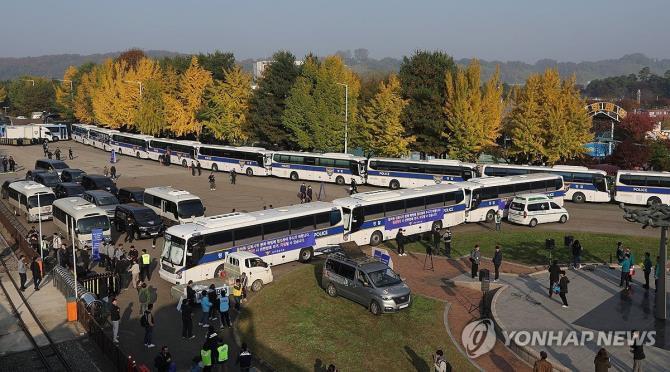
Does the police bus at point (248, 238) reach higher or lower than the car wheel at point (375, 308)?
higher

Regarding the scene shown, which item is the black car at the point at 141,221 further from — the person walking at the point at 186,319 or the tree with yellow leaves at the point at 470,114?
the tree with yellow leaves at the point at 470,114

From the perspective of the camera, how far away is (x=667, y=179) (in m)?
41.6

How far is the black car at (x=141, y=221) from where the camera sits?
32.4m

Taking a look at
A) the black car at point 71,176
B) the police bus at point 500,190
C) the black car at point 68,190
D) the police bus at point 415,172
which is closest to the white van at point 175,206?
the black car at point 68,190

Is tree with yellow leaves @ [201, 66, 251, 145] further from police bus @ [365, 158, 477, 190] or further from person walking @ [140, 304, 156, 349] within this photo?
person walking @ [140, 304, 156, 349]

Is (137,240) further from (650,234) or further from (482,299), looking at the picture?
(650,234)

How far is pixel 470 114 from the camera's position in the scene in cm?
5234

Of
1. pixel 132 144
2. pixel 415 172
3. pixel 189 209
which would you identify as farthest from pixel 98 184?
pixel 132 144

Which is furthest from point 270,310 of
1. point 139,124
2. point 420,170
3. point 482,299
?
point 139,124

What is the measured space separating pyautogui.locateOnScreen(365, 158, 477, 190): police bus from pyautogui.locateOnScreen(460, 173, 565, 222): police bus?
18.4ft

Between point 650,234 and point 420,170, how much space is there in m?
18.2

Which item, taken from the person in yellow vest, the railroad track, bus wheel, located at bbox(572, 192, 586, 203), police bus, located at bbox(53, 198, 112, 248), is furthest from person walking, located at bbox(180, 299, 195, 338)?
bus wheel, located at bbox(572, 192, 586, 203)

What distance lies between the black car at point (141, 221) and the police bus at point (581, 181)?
27.0m

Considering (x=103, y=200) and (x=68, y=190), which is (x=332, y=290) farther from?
(x=68, y=190)
